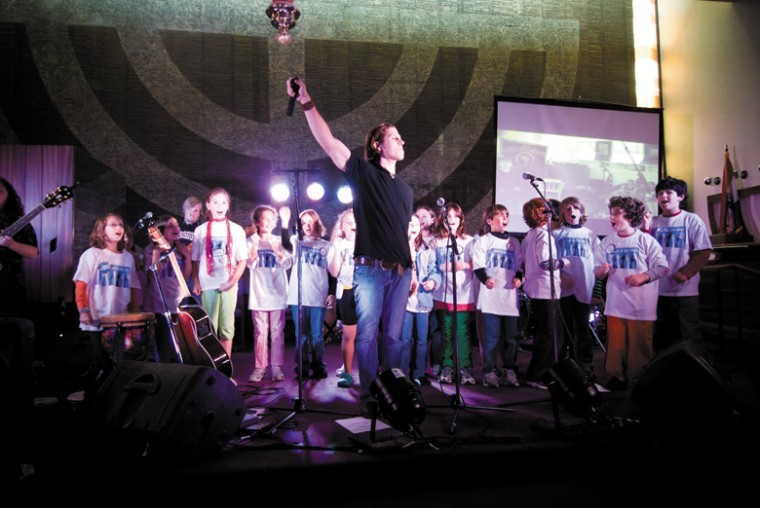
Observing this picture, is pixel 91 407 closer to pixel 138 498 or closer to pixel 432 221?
pixel 138 498

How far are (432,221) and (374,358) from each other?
7.93 feet

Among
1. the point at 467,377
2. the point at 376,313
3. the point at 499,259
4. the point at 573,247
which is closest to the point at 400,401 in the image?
the point at 376,313

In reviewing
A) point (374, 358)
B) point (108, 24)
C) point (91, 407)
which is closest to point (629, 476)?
point (374, 358)

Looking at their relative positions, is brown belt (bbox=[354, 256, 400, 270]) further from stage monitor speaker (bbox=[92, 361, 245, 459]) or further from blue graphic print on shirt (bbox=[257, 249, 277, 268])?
blue graphic print on shirt (bbox=[257, 249, 277, 268])

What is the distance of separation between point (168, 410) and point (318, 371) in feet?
8.16

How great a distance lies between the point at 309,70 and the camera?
26.0 ft

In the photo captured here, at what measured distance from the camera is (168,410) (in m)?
2.60

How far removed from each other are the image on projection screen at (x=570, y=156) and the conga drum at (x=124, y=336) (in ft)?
18.7

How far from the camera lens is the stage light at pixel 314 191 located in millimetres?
7453

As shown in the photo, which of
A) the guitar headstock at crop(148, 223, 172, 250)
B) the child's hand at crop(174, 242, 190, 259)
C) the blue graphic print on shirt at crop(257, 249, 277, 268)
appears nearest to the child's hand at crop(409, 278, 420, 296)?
the blue graphic print on shirt at crop(257, 249, 277, 268)

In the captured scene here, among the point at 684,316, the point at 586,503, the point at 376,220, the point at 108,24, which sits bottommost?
the point at 586,503

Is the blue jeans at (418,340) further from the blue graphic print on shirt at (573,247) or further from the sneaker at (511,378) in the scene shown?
the blue graphic print on shirt at (573,247)

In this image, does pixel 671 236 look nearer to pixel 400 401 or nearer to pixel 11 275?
pixel 400 401

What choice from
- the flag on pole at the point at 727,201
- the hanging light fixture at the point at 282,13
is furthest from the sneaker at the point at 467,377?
→ the flag on pole at the point at 727,201
